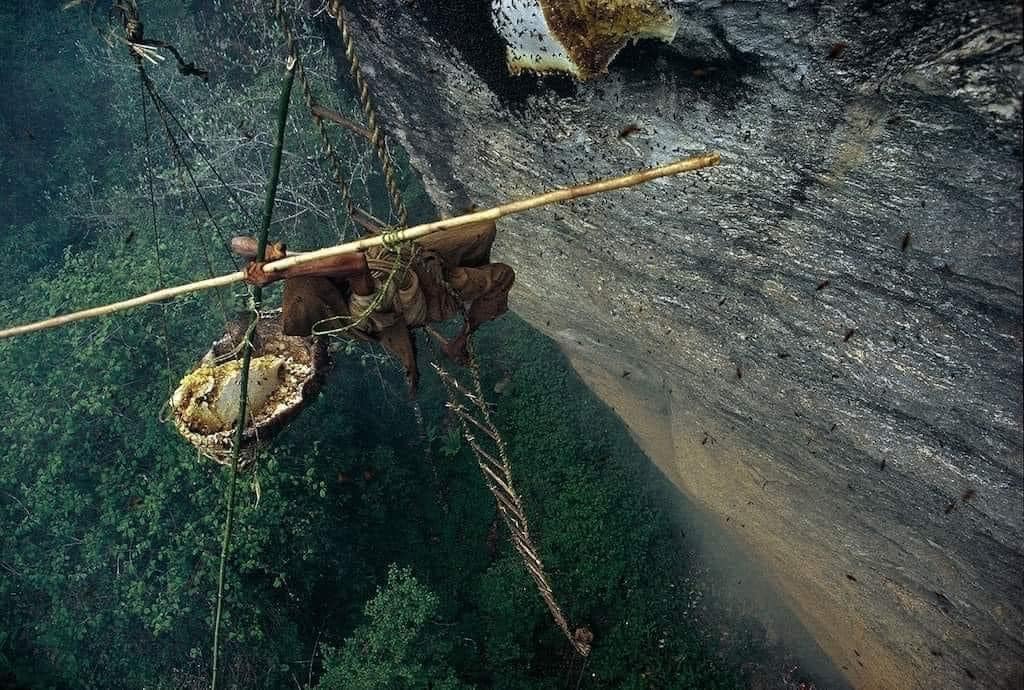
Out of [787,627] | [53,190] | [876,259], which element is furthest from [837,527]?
[53,190]

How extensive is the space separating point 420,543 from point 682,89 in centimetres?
797

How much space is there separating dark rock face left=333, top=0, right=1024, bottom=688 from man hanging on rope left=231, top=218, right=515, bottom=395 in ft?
4.84

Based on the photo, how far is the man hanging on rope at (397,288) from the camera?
3111 millimetres

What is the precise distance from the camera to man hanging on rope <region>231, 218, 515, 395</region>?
311 cm

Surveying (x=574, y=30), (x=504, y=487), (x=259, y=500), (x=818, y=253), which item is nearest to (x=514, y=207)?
(x=574, y=30)

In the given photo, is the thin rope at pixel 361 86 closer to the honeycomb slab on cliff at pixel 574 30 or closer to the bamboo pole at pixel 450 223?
the bamboo pole at pixel 450 223

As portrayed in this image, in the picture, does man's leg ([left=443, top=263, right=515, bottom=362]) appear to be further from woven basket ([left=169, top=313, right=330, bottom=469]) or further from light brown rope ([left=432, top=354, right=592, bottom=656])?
woven basket ([left=169, top=313, right=330, bottom=469])

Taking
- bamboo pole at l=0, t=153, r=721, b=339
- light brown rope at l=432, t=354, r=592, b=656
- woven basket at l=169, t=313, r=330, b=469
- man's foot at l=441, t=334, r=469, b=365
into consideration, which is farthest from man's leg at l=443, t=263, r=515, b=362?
bamboo pole at l=0, t=153, r=721, b=339

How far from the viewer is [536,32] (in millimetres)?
4266

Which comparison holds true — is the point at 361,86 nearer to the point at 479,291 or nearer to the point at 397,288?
the point at 397,288

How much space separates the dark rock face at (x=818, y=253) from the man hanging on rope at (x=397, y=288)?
147cm

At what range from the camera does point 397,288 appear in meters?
3.53

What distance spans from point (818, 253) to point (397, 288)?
2641 mm

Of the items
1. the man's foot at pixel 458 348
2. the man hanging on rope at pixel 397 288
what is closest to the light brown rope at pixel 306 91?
the man hanging on rope at pixel 397 288
